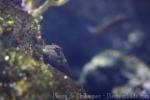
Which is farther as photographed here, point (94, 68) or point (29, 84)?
point (94, 68)

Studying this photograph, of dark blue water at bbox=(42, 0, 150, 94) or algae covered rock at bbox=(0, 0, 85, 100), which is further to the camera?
dark blue water at bbox=(42, 0, 150, 94)

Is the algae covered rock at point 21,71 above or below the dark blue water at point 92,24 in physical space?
below

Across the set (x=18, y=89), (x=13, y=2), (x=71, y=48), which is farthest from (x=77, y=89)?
(x=71, y=48)

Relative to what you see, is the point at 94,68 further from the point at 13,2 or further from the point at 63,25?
the point at 13,2

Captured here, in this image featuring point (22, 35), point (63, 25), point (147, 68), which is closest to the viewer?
point (22, 35)

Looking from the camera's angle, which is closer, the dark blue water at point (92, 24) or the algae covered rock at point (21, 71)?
the algae covered rock at point (21, 71)

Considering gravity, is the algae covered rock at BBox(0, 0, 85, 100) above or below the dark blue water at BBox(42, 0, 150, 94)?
below

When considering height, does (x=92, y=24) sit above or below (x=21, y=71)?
above

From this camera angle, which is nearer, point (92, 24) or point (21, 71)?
point (21, 71)
